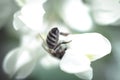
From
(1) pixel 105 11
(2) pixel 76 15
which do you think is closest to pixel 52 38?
(1) pixel 105 11

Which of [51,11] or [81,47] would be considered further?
[51,11]

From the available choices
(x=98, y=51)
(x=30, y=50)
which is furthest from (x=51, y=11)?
(x=98, y=51)

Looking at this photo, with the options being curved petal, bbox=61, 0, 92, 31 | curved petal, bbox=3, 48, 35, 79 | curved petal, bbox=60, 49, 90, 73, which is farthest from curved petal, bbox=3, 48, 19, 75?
curved petal, bbox=60, 49, 90, 73

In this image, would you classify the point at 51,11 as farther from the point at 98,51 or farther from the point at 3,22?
the point at 98,51

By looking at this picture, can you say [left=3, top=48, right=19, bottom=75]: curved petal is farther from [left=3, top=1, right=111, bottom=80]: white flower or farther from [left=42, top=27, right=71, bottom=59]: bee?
[left=42, top=27, right=71, bottom=59]: bee

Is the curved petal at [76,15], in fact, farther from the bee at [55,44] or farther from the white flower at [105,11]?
the bee at [55,44]

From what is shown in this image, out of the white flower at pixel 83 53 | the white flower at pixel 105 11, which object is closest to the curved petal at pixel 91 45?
the white flower at pixel 83 53
